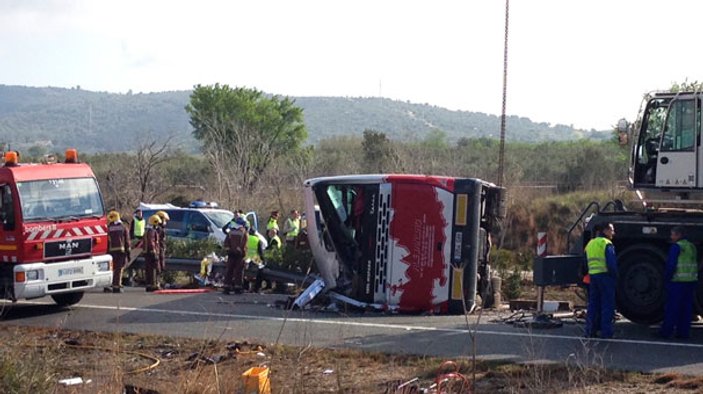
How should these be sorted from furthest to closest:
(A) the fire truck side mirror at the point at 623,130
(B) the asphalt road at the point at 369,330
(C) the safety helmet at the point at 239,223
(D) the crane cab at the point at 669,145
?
1. (C) the safety helmet at the point at 239,223
2. (A) the fire truck side mirror at the point at 623,130
3. (D) the crane cab at the point at 669,145
4. (B) the asphalt road at the point at 369,330

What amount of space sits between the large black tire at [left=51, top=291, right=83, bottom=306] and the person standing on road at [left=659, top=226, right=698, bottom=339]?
985 centimetres

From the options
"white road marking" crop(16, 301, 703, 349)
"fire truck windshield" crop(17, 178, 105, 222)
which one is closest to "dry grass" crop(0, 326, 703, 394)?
"white road marking" crop(16, 301, 703, 349)

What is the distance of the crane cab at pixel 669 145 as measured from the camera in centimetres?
1531

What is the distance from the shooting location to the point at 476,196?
1673 centimetres

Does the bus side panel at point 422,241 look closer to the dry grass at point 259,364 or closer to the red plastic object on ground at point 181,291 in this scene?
the dry grass at point 259,364

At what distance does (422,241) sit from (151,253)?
6.54 meters

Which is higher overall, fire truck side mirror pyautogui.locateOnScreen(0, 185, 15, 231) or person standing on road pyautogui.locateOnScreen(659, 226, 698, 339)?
fire truck side mirror pyautogui.locateOnScreen(0, 185, 15, 231)

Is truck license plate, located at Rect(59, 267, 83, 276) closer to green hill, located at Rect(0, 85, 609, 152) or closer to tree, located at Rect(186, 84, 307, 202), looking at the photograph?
tree, located at Rect(186, 84, 307, 202)

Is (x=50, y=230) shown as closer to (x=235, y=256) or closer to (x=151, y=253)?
(x=235, y=256)

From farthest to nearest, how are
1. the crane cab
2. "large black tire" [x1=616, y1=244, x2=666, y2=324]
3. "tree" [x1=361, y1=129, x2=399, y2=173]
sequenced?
"tree" [x1=361, y1=129, x2=399, y2=173]
the crane cab
"large black tire" [x1=616, y1=244, x2=666, y2=324]

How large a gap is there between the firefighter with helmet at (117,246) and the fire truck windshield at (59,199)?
2647 mm

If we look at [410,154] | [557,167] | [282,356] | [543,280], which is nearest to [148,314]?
[282,356]

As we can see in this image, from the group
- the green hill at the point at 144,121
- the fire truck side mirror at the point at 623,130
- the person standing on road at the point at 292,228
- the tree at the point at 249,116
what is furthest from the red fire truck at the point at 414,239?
the green hill at the point at 144,121

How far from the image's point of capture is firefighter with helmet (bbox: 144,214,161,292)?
2073 cm
